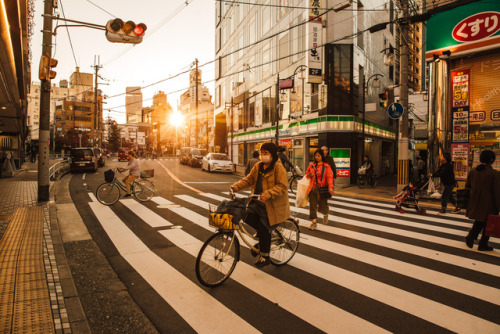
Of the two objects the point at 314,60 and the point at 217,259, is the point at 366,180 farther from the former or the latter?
the point at 217,259

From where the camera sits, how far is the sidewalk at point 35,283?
9.35 feet

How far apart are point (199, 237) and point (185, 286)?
228cm

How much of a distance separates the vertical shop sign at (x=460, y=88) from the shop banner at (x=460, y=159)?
178 cm

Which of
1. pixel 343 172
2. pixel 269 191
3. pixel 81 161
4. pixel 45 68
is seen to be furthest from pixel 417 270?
pixel 81 161

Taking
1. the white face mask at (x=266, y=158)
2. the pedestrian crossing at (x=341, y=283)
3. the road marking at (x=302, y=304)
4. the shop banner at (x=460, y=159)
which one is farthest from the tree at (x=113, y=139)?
the white face mask at (x=266, y=158)

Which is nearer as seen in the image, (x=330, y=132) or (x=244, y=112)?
(x=330, y=132)

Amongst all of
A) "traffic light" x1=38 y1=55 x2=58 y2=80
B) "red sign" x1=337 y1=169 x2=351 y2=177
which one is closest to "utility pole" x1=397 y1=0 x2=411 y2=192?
"red sign" x1=337 y1=169 x2=351 y2=177

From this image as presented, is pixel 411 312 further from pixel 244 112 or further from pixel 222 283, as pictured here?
pixel 244 112

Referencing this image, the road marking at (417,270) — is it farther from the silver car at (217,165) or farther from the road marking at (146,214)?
the silver car at (217,165)

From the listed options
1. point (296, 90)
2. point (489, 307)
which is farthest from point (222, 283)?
point (296, 90)

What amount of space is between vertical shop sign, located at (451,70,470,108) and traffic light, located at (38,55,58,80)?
591 inches

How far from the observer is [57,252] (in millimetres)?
4898

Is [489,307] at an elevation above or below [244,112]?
below

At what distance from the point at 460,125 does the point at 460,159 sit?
4.61 feet
